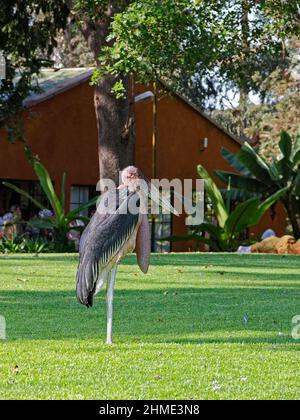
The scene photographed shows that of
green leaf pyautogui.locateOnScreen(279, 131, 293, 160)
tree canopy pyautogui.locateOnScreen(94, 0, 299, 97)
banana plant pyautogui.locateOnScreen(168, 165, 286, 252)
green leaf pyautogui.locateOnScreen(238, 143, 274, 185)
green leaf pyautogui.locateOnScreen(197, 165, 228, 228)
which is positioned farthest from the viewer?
green leaf pyautogui.locateOnScreen(238, 143, 274, 185)

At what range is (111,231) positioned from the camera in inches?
351

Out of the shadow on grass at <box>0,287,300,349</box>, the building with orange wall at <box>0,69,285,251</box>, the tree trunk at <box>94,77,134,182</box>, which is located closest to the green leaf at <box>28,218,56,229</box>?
the tree trunk at <box>94,77,134,182</box>

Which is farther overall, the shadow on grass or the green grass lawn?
the shadow on grass

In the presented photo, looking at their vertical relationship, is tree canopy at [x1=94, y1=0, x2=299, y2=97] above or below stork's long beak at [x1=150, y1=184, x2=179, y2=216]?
above

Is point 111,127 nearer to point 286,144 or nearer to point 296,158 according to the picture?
point 286,144

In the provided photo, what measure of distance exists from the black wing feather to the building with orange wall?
19314 millimetres

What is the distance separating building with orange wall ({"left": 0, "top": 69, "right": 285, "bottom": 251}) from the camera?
2962 cm

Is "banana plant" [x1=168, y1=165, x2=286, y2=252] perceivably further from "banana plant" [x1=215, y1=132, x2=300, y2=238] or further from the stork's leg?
the stork's leg

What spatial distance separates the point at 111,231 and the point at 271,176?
61.7ft

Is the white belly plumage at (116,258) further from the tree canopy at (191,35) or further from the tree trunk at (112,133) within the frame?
the tree trunk at (112,133)

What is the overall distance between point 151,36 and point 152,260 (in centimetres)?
424

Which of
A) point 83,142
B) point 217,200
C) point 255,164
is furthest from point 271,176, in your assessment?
point 83,142

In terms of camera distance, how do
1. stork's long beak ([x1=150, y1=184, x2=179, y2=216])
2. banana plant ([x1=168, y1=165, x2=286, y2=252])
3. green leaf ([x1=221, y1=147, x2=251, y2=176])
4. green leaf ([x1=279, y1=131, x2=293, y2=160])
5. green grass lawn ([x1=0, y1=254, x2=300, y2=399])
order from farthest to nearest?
1. green leaf ([x1=221, y1=147, x2=251, y2=176])
2. green leaf ([x1=279, y1=131, x2=293, y2=160])
3. banana plant ([x1=168, y1=165, x2=286, y2=252])
4. stork's long beak ([x1=150, y1=184, x2=179, y2=216])
5. green grass lawn ([x1=0, y1=254, x2=300, y2=399])

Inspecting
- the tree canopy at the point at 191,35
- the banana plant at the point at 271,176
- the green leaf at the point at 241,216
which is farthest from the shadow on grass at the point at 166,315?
the banana plant at the point at 271,176
